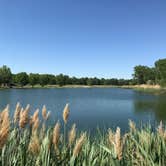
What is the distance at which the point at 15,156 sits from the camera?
287 cm

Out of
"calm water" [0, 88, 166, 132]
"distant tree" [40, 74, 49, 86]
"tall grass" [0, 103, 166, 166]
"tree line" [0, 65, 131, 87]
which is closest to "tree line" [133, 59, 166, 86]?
"tree line" [0, 65, 131, 87]

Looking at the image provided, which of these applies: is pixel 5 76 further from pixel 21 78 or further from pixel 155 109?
pixel 155 109

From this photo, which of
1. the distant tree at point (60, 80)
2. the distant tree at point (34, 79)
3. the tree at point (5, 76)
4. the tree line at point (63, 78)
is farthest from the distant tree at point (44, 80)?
the tree at point (5, 76)

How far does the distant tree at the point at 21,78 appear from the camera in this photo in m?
109

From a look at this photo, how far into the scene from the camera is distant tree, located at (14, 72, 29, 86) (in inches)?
4291

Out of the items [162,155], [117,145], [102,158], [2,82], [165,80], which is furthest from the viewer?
[2,82]

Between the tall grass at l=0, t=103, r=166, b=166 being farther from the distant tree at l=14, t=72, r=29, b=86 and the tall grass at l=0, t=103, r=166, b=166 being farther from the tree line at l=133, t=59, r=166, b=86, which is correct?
the distant tree at l=14, t=72, r=29, b=86

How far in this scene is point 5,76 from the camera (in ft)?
328

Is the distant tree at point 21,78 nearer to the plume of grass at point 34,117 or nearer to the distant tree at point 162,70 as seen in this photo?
the distant tree at point 162,70

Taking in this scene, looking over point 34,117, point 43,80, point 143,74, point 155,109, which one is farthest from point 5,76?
point 34,117

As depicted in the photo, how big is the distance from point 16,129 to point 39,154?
784mm

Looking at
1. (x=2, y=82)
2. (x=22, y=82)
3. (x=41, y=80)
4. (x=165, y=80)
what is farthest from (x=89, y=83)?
(x=165, y=80)

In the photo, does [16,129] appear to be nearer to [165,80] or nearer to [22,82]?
[165,80]

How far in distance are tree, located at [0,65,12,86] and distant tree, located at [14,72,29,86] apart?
164 inches
